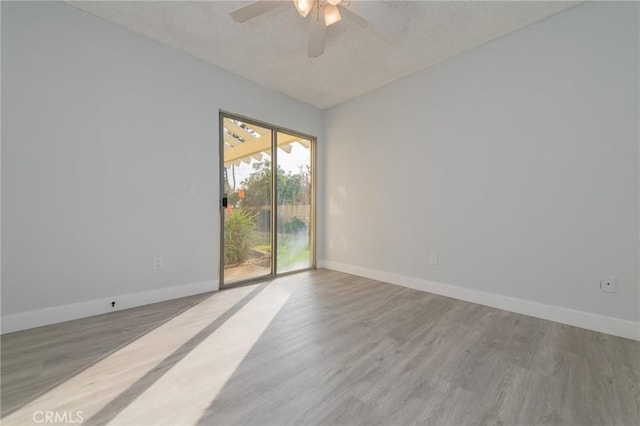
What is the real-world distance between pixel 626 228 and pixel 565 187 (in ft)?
1.56

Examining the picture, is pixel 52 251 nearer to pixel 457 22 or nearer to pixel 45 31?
pixel 45 31

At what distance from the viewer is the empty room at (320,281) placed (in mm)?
1357

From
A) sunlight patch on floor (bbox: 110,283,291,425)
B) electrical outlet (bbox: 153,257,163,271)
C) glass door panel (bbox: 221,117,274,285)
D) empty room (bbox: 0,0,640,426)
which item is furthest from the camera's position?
glass door panel (bbox: 221,117,274,285)

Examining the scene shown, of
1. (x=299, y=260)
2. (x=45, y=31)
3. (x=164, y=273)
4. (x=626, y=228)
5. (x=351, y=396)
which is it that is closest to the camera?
(x=351, y=396)

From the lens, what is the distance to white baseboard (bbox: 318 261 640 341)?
191cm

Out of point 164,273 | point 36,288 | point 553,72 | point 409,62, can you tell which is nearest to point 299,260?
point 164,273

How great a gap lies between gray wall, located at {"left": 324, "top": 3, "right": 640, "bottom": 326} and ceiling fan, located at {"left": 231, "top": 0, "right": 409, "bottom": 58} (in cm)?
121

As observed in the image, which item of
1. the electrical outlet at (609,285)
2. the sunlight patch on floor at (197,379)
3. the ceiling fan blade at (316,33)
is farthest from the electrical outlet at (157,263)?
the electrical outlet at (609,285)

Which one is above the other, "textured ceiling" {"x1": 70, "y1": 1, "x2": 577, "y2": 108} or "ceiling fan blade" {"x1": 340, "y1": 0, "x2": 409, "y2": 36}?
"textured ceiling" {"x1": 70, "y1": 1, "x2": 577, "y2": 108}

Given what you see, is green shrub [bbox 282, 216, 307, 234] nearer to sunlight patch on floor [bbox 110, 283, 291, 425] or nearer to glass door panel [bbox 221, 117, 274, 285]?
glass door panel [bbox 221, 117, 274, 285]

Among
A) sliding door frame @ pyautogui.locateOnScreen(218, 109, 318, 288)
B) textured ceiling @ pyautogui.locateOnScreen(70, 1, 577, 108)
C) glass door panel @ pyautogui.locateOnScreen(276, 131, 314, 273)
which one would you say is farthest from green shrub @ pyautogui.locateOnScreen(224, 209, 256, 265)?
textured ceiling @ pyautogui.locateOnScreen(70, 1, 577, 108)

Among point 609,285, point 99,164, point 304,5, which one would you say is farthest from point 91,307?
point 609,285

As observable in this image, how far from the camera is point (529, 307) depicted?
2301mm

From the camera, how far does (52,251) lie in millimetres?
2070
